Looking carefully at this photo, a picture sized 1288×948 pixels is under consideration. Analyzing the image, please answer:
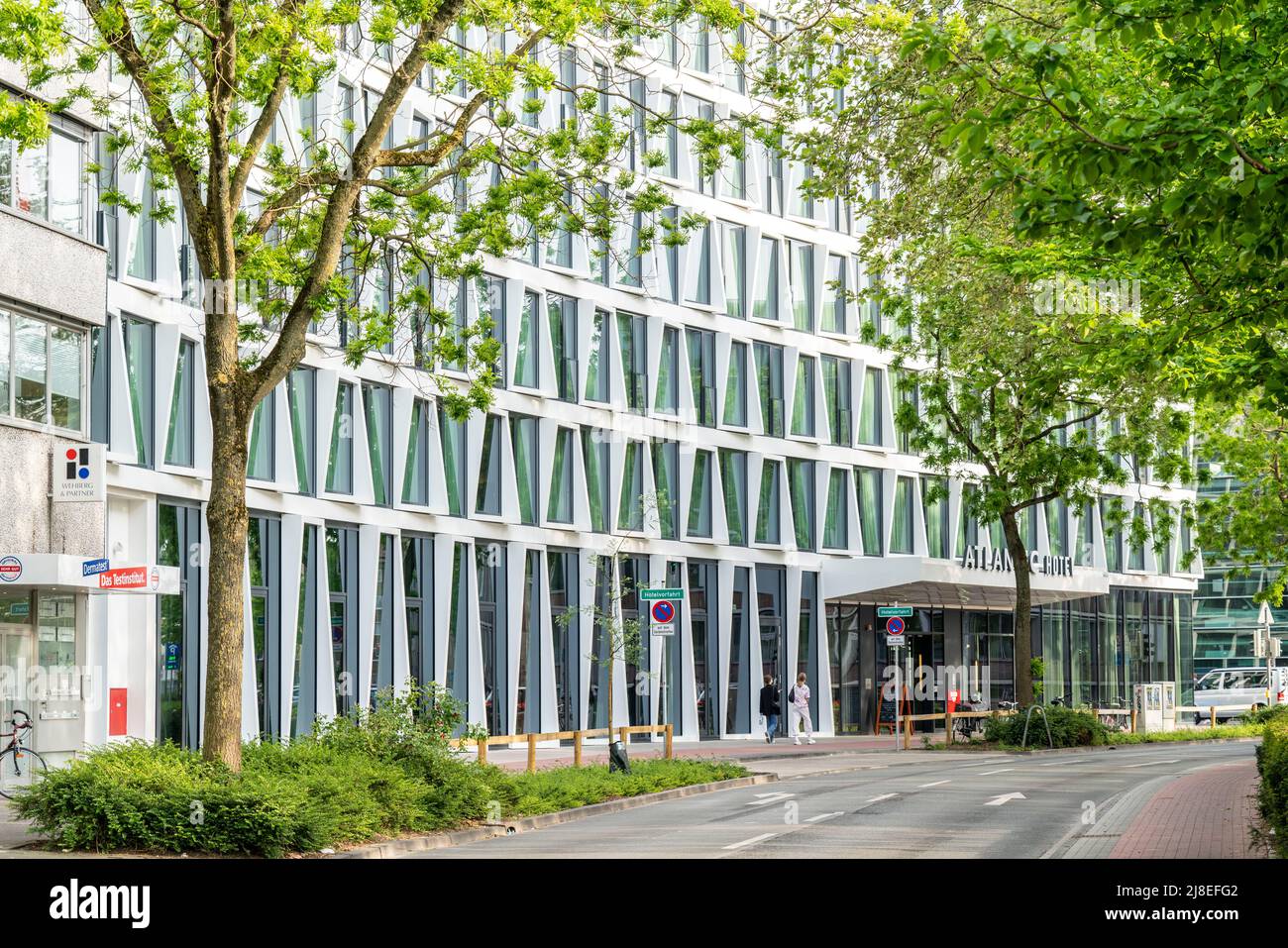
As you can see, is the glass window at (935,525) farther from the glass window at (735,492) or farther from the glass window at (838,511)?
the glass window at (735,492)

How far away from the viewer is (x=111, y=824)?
15547mm

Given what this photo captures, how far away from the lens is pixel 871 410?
5284cm

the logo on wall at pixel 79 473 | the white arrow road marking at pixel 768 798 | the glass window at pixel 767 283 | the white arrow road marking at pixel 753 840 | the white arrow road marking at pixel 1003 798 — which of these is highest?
the glass window at pixel 767 283

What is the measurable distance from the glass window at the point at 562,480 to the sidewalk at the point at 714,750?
531 centimetres

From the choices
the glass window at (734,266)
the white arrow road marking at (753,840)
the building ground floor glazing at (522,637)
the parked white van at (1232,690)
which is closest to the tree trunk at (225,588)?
the white arrow road marking at (753,840)

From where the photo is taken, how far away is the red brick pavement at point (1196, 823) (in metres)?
16.0

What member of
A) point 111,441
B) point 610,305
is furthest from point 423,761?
point 610,305

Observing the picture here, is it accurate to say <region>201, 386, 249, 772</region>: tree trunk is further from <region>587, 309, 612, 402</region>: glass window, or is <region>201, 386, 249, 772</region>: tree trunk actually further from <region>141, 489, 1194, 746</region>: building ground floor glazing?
<region>587, 309, 612, 402</region>: glass window

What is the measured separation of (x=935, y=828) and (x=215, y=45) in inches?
416

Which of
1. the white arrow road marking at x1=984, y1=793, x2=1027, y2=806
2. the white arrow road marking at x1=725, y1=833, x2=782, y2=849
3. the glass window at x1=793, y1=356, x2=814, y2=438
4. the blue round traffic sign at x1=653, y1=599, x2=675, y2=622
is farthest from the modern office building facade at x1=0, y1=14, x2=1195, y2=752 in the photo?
the white arrow road marking at x1=984, y1=793, x2=1027, y2=806

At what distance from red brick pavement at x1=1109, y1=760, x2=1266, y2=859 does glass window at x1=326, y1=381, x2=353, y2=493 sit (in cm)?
1638

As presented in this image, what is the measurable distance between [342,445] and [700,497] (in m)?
13.1

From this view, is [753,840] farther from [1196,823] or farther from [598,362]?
[598,362]

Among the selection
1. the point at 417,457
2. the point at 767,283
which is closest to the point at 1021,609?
the point at 767,283
